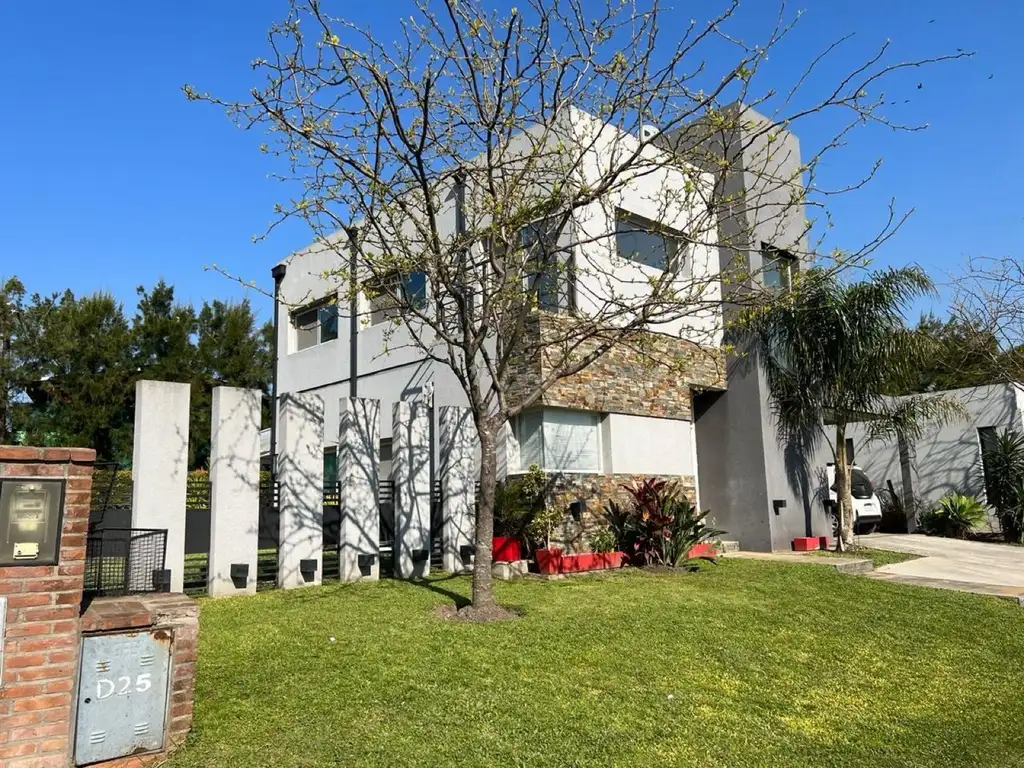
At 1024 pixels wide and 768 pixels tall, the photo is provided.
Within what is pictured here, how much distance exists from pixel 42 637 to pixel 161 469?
472cm

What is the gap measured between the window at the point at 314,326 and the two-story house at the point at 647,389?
0.35m

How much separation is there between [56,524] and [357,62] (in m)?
5.41

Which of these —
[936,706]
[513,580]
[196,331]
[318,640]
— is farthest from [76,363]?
[936,706]

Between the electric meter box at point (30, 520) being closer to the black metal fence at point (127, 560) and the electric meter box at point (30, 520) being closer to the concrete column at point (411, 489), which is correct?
the black metal fence at point (127, 560)

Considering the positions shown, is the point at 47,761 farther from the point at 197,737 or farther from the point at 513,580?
the point at 513,580

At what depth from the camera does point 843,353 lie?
12805 millimetres

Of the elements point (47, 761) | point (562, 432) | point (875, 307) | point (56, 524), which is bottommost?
point (47, 761)

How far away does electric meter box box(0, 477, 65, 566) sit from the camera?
3.46m

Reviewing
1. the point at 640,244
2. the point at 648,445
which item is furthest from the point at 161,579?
the point at 640,244

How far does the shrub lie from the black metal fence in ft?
20.9

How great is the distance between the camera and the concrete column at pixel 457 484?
34.4ft

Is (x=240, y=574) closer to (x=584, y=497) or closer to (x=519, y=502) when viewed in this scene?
(x=519, y=502)

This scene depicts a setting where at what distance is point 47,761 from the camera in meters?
3.48

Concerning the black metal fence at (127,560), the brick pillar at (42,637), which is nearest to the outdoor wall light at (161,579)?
the black metal fence at (127,560)
